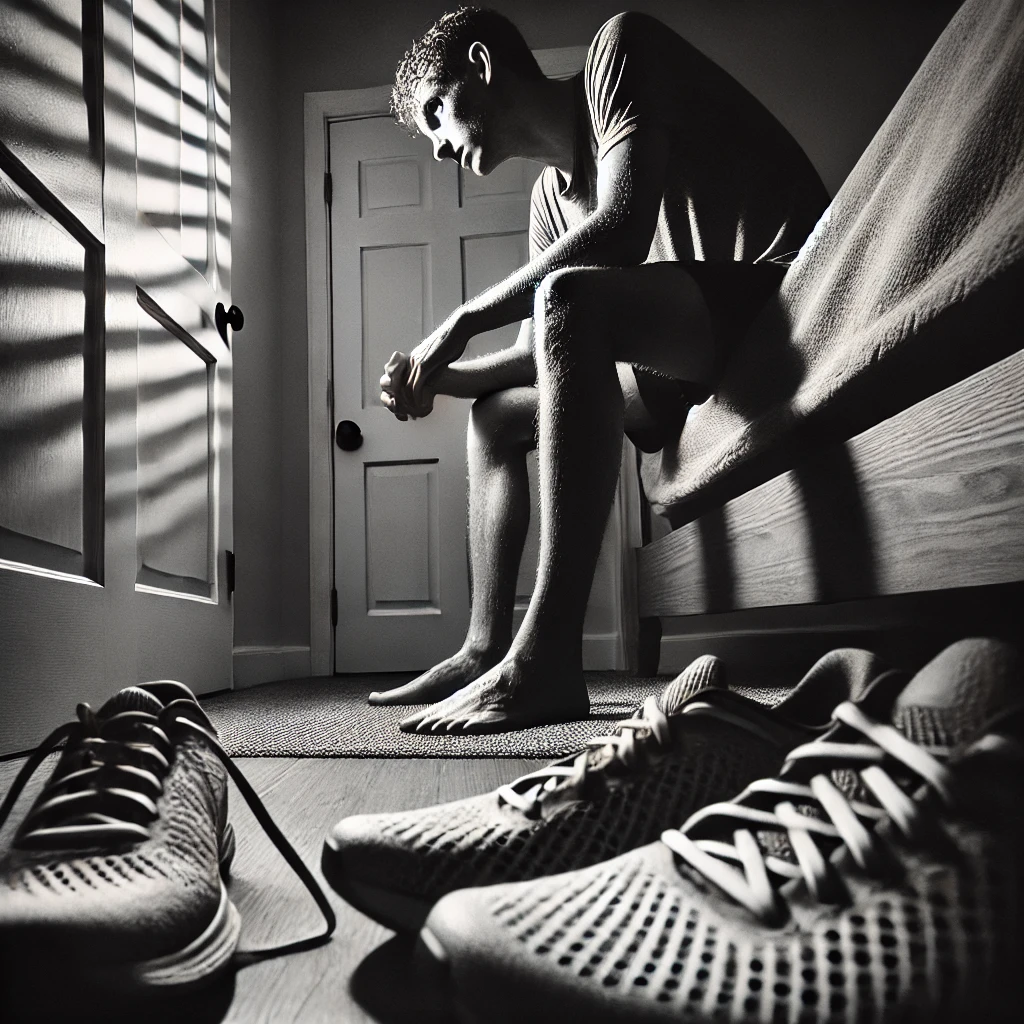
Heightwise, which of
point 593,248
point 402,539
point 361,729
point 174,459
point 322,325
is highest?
point 322,325

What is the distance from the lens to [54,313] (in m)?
1.01

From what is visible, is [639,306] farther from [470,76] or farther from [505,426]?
[470,76]

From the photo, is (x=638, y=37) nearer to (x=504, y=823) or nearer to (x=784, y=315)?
(x=784, y=315)

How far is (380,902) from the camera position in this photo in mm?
338

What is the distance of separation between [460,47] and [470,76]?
4 cm

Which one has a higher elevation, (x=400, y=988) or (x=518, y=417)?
(x=518, y=417)

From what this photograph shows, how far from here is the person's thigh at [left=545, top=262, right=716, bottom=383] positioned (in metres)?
0.96

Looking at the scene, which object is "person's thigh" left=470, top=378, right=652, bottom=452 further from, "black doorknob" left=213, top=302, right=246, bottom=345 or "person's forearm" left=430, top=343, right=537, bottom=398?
"black doorknob" left=213, top=302, right=246, bottom=345

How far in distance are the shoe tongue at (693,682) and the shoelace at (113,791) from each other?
0.54 feet

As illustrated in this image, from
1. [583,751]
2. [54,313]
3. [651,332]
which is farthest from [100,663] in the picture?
[583,751]

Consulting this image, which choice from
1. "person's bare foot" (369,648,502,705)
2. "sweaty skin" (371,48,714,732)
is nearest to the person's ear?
"sweaty skin" (371,48,714,732)

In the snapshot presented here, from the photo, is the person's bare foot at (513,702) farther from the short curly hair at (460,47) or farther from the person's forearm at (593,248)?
the short curly hair at (460,47)

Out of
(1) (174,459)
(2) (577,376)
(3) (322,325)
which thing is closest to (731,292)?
(2) (577,376)

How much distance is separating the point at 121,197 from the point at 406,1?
4.70 ft
